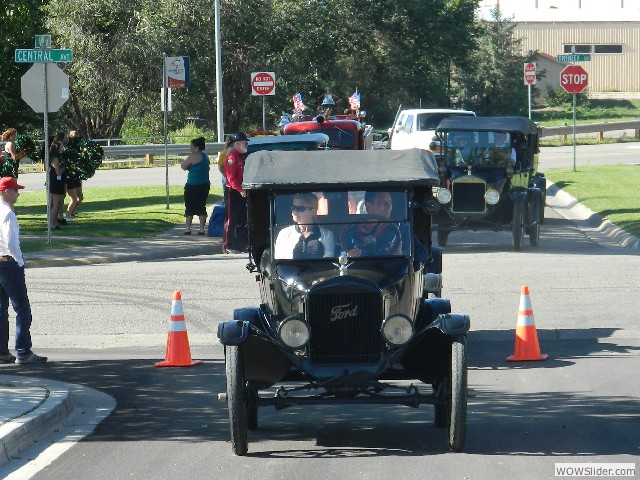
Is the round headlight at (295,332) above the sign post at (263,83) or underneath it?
underneath

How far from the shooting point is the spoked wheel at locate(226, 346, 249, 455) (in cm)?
865

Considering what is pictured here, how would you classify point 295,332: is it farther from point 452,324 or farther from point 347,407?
point 347,407

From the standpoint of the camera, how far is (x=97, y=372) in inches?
484

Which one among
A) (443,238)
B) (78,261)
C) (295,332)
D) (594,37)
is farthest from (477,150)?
(594,37)

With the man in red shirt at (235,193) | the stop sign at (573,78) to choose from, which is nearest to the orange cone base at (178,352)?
the man in red shirt at (235,193)

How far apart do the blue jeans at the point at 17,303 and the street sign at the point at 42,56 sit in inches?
378

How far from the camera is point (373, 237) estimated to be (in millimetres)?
9586

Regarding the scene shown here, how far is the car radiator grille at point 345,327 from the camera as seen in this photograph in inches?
350

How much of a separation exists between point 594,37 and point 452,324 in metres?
82.6

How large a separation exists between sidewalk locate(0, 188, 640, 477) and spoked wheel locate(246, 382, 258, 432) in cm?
123

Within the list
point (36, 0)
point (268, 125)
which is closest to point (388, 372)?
point (36, 0)

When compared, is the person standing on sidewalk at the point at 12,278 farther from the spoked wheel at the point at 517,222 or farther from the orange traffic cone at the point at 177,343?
the spoked wheel at the point at 517,222

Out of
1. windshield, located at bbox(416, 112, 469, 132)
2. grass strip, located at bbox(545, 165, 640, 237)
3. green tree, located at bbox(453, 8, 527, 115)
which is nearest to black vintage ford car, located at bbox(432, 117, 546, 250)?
grass strip, located at bbox(545, 165, 640, 237)

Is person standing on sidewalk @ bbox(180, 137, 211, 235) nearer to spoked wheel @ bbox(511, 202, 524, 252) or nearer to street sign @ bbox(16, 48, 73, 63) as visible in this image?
street sign @ bbox(16, 48, 73, 63)
